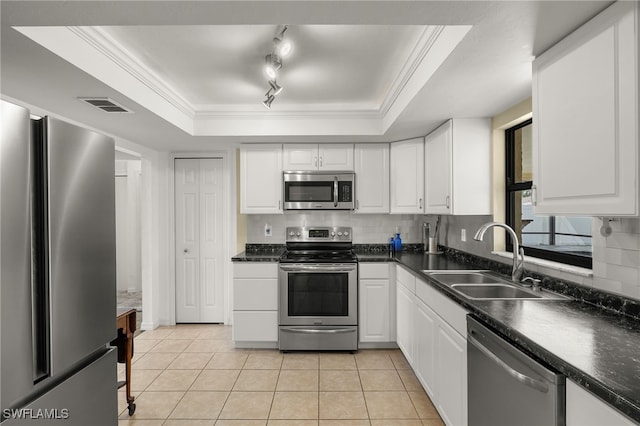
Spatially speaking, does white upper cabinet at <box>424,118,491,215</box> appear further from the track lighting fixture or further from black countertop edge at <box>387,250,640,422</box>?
the track lighting fixture

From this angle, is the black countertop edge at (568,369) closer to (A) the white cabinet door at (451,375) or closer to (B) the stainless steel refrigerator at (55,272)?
(A) the white cabinet door at (451,375)

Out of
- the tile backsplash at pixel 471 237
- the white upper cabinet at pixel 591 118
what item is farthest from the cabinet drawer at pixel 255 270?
the white upper cabinet at pixel 591 118

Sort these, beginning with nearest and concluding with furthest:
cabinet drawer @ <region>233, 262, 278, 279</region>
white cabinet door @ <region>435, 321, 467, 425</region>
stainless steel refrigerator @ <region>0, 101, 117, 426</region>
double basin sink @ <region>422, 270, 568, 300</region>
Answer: stainless steel refrigerator @ <region>0, 101, 117, 426</region> → white cabinet door @ <region>435, 321, 467, 425</region> → double basin sink @ <region>422, 270, 568, 300</region> → cabinet drawer @ <region>233, 262, 278, 279</region>

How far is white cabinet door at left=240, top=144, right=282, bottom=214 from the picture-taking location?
375 centimetres

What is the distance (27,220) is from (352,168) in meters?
2.98

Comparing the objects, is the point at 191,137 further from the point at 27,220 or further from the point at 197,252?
the point at 27,220

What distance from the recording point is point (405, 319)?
302cm

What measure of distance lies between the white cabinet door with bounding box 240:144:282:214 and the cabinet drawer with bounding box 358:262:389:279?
108cm

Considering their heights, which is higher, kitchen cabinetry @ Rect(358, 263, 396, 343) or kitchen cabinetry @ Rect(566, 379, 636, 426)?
kitchen cabinetry @ Rect(566, 379, 636, 426)

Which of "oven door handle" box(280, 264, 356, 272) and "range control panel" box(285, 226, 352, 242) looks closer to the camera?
"oven door handle" box(280, 264, 356, 272)

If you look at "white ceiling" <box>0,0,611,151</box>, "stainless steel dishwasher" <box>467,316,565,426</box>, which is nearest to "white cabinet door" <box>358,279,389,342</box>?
"white ceiling" <box>0,0,611,151</box>

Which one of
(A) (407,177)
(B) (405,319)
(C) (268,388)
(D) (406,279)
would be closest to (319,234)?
(A) (407,177)

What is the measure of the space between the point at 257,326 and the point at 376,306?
1185mm

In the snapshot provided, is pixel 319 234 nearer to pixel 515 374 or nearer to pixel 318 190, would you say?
pixel 318 190
